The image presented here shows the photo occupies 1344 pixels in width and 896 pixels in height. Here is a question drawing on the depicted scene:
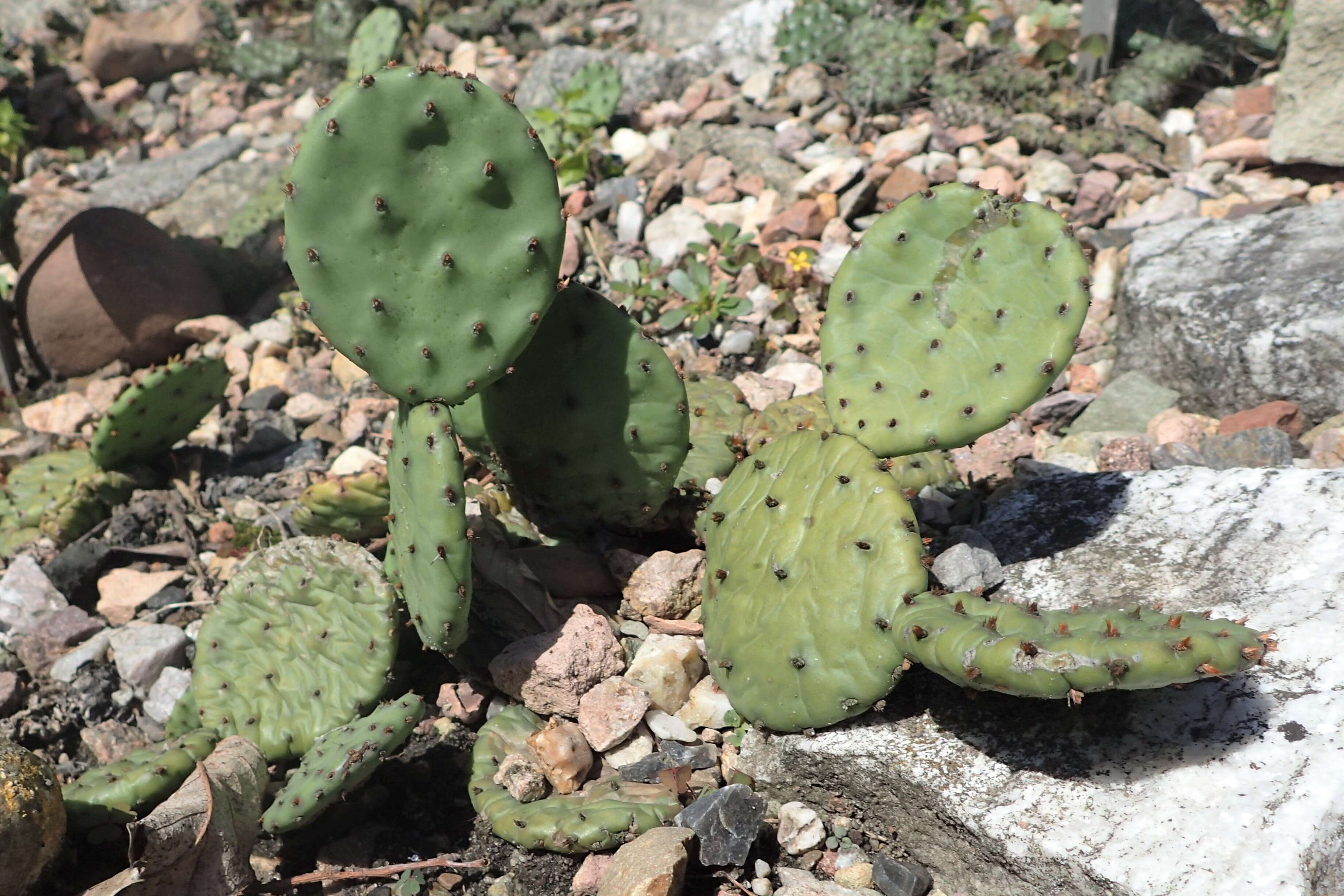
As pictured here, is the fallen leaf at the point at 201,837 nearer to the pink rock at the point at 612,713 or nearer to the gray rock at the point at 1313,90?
the pink rock at the point at 612,713

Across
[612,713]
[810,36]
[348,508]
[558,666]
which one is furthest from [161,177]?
[612,713]

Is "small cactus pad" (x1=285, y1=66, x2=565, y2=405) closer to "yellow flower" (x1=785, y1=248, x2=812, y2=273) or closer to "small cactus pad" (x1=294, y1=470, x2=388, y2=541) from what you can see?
"small cactus pad" (x1=294, y1=470, x2=388, y2=541)

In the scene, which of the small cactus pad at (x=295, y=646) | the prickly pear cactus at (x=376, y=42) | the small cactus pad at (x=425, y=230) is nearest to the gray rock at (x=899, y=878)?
the small cactus pad at (x=295, y=646)

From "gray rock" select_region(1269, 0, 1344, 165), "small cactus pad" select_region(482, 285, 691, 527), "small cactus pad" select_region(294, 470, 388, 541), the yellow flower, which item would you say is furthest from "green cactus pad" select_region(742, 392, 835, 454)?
"gray rock" select_region(1269, 0, 1344, 165)

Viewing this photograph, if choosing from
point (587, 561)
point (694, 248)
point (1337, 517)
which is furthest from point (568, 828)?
point (694, 248)

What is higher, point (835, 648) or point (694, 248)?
point (835, 648)

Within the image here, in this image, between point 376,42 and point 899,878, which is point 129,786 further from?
point 376,42

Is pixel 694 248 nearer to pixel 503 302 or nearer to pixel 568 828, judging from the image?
pixel 503 302
